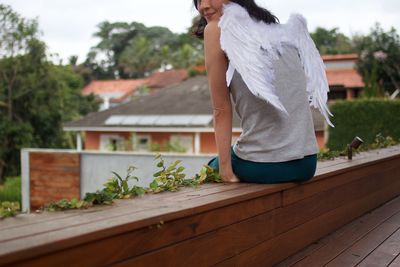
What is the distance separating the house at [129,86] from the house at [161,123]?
15778 mm

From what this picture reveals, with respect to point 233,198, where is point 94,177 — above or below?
below

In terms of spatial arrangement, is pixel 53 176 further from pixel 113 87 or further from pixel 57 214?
pixel 113 87

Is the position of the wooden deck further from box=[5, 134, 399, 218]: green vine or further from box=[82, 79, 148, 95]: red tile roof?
box=[82, 79, 148, 95]: red tile roof

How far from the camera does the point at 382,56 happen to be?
66.7ft

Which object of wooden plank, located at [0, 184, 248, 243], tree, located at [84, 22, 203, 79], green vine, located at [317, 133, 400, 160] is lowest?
wooden plank, located at [0, 184, 248, 243]

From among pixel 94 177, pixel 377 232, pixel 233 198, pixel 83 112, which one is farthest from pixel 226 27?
pixel 83 112

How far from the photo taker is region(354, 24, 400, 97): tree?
69.6ft

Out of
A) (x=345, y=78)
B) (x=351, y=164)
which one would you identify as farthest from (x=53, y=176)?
(x=345, y=78)

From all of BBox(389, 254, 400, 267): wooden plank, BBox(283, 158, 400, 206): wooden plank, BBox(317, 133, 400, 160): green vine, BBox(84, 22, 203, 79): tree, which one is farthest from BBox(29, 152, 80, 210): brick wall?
BBox(84, 22, 203, 79): tree

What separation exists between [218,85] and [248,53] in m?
0.17

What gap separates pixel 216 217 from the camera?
5.74 ft

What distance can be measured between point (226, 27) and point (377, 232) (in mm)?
1513

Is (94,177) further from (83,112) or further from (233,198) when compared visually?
(83,112)

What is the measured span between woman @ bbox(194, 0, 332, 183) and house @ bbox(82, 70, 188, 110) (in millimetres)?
35380
